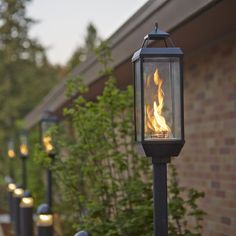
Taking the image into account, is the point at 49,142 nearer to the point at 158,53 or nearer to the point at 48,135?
the point at 48,135

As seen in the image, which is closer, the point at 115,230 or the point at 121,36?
the point at 115,230

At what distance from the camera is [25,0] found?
34125mm

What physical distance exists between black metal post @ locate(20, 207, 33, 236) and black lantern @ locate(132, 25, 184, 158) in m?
7.46

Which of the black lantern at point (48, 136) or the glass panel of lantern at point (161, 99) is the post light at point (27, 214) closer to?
the black lantern at point (48, 136)

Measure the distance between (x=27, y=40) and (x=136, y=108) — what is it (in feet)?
109

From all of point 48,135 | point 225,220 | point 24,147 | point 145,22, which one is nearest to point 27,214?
point 48,135

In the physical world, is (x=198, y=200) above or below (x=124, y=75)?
below

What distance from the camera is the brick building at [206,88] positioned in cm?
545

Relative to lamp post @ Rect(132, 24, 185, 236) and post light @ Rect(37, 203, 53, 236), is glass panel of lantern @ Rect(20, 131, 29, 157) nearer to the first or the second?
post light @ Rect(37, 203, 53, 236)

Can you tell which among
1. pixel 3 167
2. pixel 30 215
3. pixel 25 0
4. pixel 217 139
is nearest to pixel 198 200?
pixel 217 139

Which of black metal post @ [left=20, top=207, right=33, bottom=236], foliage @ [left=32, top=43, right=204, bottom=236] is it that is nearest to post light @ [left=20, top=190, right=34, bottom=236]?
black metal post @ [left=20, top=207, right=33, bottom=236]

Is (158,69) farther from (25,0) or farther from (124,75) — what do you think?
(25,0)

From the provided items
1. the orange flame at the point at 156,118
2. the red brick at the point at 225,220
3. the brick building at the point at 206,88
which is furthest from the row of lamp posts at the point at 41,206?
the orange flame at the point at 156,118

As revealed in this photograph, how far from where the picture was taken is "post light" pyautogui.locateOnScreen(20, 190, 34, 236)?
10766 mm
